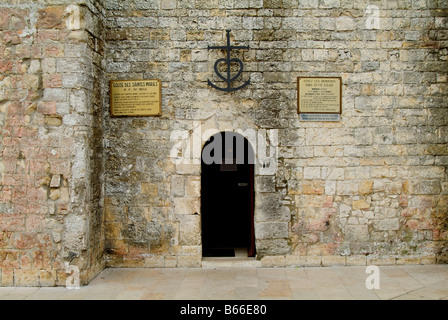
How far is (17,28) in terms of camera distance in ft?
14.6

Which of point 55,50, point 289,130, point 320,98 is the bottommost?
point 289,130

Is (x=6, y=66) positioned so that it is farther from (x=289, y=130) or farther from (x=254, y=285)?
(x=254, y=285)

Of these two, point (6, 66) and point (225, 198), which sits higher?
point (6, 66)

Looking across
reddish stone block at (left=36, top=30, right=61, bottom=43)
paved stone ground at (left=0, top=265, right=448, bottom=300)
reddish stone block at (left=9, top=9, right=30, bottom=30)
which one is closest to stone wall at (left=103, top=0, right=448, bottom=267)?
paved stone ground at (left=0, top=265, right=448, bottom=300)

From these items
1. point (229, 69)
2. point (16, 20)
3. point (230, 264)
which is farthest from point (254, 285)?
point (16, 20)

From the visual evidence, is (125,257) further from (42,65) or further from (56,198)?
(42,65)

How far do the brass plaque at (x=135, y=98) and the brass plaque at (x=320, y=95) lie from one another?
1944mm

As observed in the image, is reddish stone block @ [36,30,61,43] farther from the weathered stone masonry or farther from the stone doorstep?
the stone doorstep

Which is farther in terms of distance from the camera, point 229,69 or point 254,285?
point 229,69

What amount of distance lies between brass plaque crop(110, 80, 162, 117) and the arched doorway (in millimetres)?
1071

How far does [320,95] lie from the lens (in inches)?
199

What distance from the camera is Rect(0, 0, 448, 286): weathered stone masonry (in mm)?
5039

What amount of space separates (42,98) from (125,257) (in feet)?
7.56

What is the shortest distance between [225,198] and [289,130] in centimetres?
211
